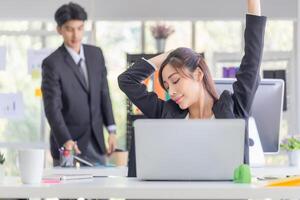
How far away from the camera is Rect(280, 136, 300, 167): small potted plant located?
3742 mm

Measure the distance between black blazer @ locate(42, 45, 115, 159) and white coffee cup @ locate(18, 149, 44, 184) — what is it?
2137 millimetres

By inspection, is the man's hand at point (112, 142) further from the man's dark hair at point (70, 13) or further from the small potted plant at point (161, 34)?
the small potted plant at point (161, 34)

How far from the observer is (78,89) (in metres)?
4.62

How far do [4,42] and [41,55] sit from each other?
0.52 m

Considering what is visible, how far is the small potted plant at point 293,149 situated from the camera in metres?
3.74

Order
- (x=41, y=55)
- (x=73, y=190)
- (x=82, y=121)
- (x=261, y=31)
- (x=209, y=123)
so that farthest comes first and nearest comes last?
(x=41, y=55), (x=82, y=121), (x=261, y=31), (x=209, y=123), (x=73, y=190)

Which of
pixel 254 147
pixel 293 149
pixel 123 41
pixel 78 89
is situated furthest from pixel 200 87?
pixel 123 41

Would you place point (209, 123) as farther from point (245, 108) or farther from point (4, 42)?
point (4, 42)

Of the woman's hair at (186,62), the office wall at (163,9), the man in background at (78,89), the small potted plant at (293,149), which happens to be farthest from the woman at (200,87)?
the office wall at (163,9)

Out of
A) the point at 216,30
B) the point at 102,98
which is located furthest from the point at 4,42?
the point at 102,98

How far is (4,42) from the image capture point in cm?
698

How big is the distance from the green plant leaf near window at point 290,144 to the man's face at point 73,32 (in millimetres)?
1490

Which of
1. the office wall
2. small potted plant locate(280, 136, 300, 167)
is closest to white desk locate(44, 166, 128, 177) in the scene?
small potted plant locate(280, 136, 300, 167)

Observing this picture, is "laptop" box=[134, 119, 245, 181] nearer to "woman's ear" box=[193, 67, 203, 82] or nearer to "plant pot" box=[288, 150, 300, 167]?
"woman's ear" box=[193, 67, 203, 82]
